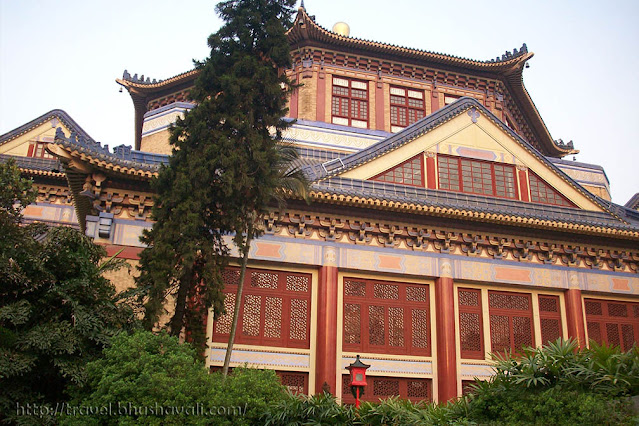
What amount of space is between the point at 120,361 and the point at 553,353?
20.6 feet

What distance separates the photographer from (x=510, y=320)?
1647cm

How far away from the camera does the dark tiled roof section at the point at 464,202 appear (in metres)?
15.6

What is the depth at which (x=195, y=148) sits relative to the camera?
39.8 ft

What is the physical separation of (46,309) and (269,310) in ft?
18.8

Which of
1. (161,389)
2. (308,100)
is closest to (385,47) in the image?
(308,100)

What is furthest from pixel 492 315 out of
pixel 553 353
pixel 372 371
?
pixel 553 353

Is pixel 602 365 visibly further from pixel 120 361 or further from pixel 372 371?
pixel 372 371

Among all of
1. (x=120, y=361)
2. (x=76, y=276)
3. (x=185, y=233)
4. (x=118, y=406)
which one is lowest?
(x=118, y=406)

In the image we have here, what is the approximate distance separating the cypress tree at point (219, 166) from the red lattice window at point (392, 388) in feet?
13.4

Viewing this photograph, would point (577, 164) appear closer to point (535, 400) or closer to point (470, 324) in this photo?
point (470, 324)

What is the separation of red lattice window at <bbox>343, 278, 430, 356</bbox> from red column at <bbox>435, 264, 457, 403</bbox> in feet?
1.11

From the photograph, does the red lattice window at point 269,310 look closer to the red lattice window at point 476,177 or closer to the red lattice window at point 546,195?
the red lattice window at point 476,177

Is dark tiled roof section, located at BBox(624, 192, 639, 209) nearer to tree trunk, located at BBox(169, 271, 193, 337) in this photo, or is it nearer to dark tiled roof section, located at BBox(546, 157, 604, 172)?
dark tiled roof section, located at BBox(546, 157, 604, 172)

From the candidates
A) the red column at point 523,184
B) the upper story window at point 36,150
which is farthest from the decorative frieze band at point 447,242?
the upper story window at point 36,150
